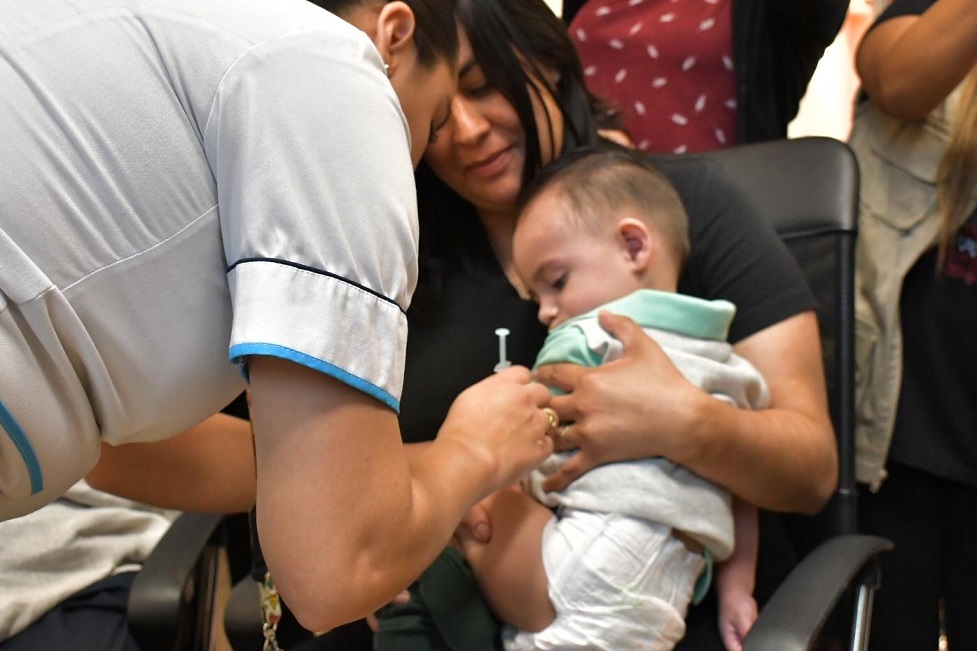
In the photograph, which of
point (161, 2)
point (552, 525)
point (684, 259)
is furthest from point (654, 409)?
point (161, 2)

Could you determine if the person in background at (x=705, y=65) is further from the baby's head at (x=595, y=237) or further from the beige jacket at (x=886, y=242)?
the baby's head at (x=595, y=237)

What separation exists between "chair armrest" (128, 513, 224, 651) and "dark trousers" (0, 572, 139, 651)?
0.11 m

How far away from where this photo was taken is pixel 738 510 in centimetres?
139

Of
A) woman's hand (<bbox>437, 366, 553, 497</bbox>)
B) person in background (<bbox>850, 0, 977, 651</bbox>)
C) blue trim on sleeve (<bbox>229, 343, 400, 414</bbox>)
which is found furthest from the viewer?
person in background (<bbox>850, 0, 977, 651</bbox>)

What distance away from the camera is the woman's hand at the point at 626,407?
124cm

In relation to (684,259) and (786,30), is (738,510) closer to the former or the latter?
(684,259)

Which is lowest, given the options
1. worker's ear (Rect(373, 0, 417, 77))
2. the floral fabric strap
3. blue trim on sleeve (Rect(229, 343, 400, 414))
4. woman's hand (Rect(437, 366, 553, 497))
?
the floral fabric strap

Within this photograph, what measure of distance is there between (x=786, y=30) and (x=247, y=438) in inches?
45.5

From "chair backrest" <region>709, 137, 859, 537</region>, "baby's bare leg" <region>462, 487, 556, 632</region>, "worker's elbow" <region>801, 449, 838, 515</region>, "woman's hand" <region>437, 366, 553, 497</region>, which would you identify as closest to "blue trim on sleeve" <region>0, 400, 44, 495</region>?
"woman's hand" <region>437, 366, 553, 497</region>

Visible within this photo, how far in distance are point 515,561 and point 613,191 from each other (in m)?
0.53

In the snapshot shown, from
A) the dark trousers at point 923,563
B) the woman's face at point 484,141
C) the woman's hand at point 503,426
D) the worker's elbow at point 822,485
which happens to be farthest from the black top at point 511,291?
the dark trousers at point 923,563

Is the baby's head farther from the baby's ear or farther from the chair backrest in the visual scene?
the chair backrest

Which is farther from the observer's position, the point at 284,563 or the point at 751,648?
the point at 751,648

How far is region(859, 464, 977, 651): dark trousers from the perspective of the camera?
5.84 ft
